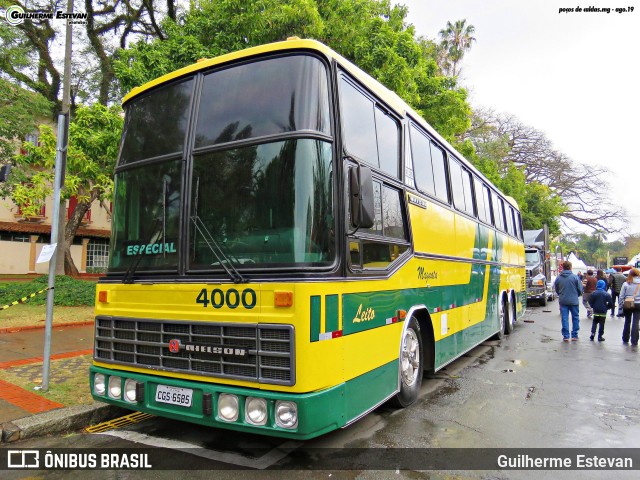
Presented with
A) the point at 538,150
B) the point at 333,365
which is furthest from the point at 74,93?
the point at 538,150

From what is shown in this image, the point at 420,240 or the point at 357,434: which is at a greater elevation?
the point at 420,240

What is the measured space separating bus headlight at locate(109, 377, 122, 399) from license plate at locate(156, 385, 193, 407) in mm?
484

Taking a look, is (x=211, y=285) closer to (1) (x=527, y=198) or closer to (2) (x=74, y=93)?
(2) (x=74, y=93)

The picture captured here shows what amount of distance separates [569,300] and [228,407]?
9406mm

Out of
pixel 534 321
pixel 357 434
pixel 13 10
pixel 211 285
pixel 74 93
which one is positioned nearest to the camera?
pixel 211 285

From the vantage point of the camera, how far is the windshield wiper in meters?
3.46

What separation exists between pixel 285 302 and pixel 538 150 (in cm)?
3907

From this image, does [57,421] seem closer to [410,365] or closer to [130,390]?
[130,390]

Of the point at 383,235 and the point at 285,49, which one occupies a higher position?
the point at 285,49

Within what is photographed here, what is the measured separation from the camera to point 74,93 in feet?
62.8

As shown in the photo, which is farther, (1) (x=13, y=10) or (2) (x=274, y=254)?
(1) (x=13, y=10)

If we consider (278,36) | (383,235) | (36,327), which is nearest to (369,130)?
(383,235)

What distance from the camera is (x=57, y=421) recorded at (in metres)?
4.45

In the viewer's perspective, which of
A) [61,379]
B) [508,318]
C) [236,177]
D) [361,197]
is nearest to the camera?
[361,197]
